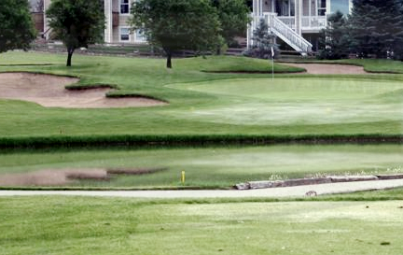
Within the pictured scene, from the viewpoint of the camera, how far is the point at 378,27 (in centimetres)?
7100

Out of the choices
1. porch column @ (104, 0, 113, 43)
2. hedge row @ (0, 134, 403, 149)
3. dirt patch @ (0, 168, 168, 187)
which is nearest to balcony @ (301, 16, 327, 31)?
porch column @ (104, 0, 113, 43)

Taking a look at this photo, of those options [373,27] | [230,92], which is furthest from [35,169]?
[373,27]

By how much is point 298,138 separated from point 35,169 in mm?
11173

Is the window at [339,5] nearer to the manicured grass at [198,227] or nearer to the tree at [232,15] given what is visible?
the tree at [232,15]

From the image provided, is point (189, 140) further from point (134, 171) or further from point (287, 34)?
point (287, 34)

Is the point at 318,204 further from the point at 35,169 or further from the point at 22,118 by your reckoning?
the point at 22,118

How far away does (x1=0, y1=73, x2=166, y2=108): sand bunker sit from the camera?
43156 mm

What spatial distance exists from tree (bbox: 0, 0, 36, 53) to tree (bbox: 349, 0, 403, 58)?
26.8 metres

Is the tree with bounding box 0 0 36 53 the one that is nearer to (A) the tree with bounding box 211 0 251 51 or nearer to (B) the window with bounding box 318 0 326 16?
(A) the tree with bounding box 211 0 251 51

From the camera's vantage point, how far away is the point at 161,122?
35.6 metres

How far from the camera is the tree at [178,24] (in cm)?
6234

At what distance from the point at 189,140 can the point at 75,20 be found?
3062 cm

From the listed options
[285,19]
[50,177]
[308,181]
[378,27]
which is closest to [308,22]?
[285,19]

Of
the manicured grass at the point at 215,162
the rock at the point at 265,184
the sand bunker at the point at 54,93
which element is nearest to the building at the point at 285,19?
the sand bunker at the point at 54,93
